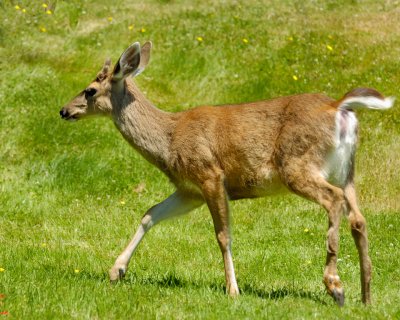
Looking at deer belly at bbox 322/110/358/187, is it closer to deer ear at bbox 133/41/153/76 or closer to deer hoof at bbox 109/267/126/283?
deer hoof at bbox 109/267/126/283

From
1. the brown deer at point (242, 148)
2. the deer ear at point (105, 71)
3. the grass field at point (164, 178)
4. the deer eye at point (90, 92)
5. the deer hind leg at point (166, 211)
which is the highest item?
the deer ear at point (105, 71)

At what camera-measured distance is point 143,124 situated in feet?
27.1

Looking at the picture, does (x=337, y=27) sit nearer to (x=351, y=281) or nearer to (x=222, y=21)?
(x=222, y=21)

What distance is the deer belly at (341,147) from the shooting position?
23.4ft

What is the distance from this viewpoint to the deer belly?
23.4 ft

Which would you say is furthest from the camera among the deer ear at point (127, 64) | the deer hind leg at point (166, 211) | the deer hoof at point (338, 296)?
the deer ear at point (127, 64)

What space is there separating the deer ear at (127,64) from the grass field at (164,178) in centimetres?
189

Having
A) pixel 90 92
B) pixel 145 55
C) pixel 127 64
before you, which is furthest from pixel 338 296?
pixel 145 55

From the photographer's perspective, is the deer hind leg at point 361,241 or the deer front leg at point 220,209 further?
the deer front leg at point 220,209

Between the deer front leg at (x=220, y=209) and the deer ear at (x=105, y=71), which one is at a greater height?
the deer ear at (x=105, y=71)

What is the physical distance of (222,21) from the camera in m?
17.0

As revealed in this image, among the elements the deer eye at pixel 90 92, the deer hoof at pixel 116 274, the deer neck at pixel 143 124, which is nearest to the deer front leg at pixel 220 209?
the deer neck at pixel 143 124

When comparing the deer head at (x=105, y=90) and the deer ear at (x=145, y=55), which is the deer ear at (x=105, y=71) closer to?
the deer head at (x=105, y=90)

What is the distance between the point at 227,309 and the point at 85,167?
568cm
